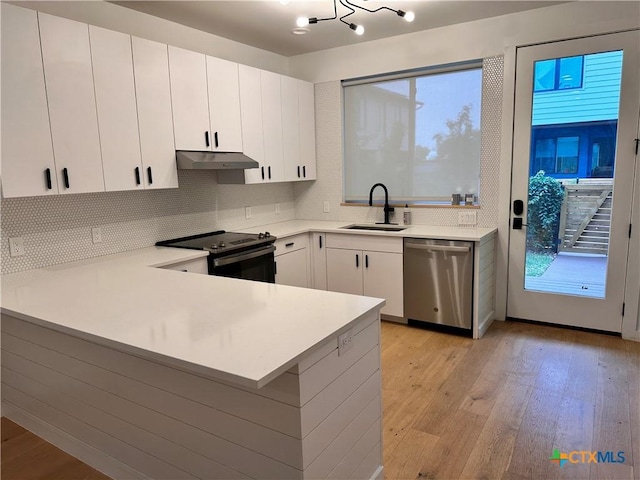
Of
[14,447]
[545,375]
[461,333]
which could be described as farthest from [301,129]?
[14,447]

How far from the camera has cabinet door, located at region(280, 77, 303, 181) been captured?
4316 mm

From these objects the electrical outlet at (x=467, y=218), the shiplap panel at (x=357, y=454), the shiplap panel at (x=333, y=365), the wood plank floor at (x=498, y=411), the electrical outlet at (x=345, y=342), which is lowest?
the wood plank floor at (x=498, y=411)

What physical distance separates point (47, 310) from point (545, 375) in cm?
299

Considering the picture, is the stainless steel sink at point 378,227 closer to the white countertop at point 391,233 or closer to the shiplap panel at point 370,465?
the white countertop at point 391,233

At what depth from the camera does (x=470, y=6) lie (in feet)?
11.4

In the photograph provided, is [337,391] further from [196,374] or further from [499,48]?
[499,48]

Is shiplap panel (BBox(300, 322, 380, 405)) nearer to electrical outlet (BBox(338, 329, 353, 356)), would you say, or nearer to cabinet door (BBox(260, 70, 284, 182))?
electrical outlet (BBox(338, 329, 353, 356))

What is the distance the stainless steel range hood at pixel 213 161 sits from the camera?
3.21 meters

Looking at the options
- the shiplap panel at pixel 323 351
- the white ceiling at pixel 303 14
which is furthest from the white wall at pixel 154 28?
the shiplap panel at pixel 323 351

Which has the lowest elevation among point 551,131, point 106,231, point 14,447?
point 14,447

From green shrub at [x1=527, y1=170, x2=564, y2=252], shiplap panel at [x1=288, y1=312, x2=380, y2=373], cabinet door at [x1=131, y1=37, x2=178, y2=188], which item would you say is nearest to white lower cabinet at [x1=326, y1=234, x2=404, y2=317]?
green shrub at [x1=527, y1=170, x2=564, y2=252]

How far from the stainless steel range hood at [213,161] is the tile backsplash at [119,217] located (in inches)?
17.3

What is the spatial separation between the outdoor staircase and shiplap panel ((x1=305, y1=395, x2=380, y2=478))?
8.52ft

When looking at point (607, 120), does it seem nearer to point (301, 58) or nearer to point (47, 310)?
point (301, 58)
